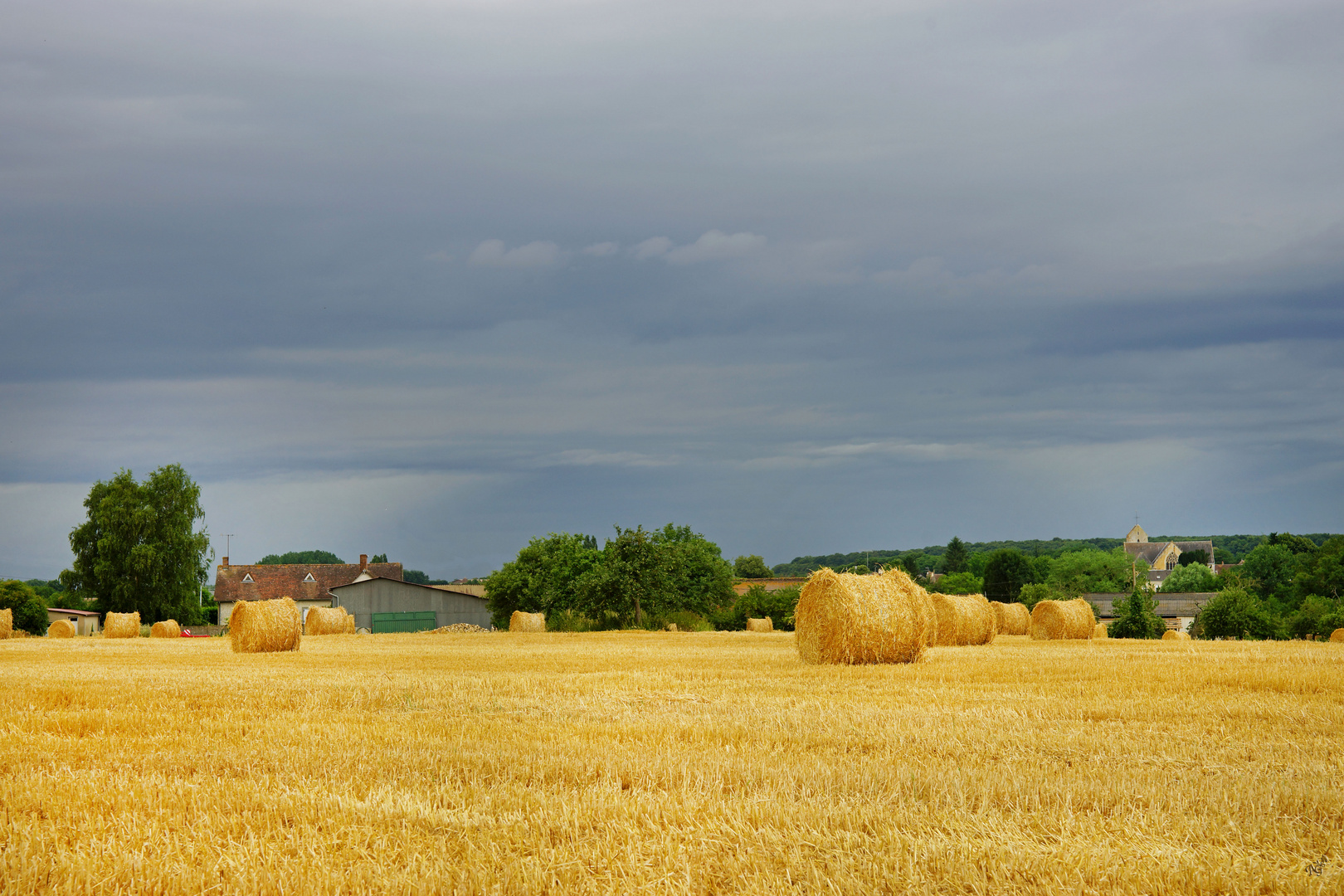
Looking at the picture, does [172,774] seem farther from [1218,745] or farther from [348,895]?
[1218,745]

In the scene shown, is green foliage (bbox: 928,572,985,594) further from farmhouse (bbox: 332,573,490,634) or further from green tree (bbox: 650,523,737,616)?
green tree (bbox: 650,523,737,616)

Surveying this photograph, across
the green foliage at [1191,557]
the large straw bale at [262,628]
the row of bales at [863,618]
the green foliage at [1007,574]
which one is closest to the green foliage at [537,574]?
the large straw bale at [262,628]

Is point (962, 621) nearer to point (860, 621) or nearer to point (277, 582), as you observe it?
point (860, 621)

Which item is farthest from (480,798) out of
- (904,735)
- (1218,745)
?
(1218,745)

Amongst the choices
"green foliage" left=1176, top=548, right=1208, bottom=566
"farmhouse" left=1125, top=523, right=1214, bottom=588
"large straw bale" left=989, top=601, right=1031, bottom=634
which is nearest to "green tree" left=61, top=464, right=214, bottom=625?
"large straw bale" left=989, top=601, right=1031, bottom=634

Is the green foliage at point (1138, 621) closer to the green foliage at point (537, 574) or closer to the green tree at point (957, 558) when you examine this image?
the green foliage at point (537, 574)

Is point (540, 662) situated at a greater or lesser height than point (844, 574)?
lesser

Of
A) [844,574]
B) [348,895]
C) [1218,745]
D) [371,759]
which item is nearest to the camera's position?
[348,895]

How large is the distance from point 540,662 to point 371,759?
38.3 feet

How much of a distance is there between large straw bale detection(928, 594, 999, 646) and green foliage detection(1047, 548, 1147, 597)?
88465 mm

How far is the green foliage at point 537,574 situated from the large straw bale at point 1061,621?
1181 inches

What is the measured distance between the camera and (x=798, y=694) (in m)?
11.5

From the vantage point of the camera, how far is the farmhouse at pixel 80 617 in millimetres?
63625

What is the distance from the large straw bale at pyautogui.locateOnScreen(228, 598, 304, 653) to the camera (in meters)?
26.8
